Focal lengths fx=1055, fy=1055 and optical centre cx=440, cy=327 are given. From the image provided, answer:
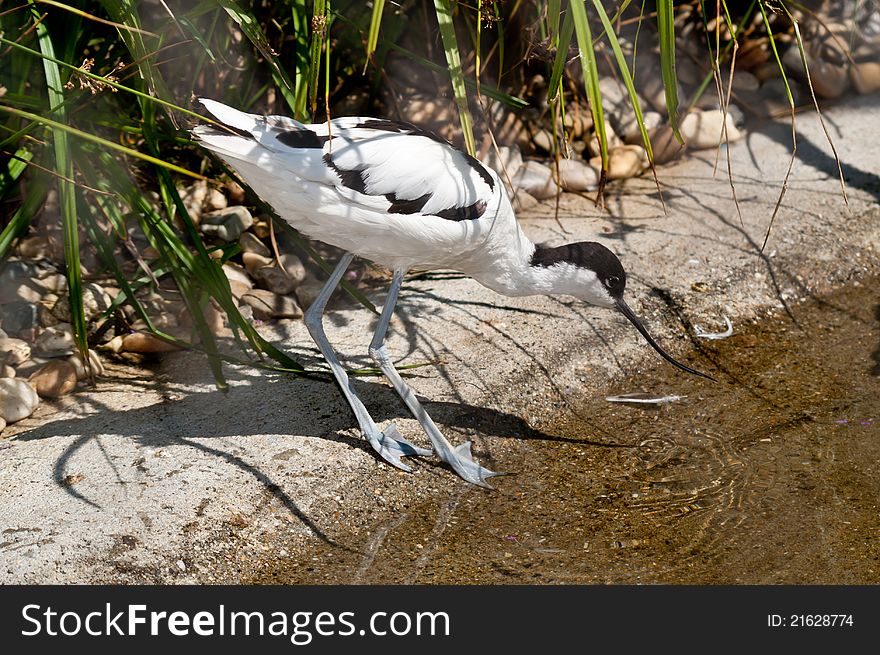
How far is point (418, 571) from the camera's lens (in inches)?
78.5

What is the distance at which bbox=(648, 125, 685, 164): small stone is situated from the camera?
3.67 metres

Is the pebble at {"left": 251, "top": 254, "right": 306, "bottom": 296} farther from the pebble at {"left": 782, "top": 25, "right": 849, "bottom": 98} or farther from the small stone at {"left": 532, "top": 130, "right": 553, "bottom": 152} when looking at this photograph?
the pebble at {"left": 782, "top": 25, "right": 849, "bottom": 98}

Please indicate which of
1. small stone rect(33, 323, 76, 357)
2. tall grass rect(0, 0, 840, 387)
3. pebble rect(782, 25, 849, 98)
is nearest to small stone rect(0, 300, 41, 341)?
small stone rect(33, 323, 76, 357)

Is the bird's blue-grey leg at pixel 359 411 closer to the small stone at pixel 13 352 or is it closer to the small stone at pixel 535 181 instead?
the small stone at pixel 13 352

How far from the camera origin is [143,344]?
8.75ft

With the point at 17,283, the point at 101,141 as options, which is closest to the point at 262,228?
the point at 17,283

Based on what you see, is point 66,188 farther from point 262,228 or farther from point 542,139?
point 542,139

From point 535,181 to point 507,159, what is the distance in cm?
12

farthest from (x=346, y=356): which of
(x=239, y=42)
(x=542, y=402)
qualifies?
(x=239, y=42)

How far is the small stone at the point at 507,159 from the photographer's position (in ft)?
11.4

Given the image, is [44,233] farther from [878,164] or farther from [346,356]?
[878,164]

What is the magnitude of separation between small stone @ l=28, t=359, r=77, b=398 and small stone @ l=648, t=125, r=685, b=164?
2139mm

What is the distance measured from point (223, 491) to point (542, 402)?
2.69 feet

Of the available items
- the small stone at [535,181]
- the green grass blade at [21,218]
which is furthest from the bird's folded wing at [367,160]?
the small stone at [535,181]
